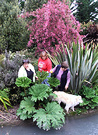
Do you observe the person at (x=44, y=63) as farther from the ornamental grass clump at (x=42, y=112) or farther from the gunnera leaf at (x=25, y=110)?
the gunnera leaf at (x=25, y=110)

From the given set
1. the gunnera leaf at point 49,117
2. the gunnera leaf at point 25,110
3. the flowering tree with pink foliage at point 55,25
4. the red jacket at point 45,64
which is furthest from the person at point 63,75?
the flowering tree with pink foliage at point 55,25

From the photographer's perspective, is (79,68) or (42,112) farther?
(79,68)

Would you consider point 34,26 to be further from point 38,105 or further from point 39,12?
point 38,105

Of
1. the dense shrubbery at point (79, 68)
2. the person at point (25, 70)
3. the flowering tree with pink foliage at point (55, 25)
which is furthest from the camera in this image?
the flowering tree with pink foliage at point (55, 25)

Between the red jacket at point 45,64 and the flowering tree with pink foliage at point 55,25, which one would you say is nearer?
the red jacket at point 45,64

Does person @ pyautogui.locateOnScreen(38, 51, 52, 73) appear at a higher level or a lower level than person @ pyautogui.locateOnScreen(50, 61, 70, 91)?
higher

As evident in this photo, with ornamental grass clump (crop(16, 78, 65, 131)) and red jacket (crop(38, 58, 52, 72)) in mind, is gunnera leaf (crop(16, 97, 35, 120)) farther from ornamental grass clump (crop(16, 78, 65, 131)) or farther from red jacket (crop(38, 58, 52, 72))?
red jacket (crop(38, 58, 52, 72))

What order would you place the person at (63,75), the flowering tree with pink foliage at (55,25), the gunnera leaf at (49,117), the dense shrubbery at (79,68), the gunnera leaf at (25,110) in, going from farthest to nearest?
the flowering tree with pink foliage at (55,25) → the dense shrubbery at (79,68) → the person at (63,75) → the gunnera leaf at (25,110) → the gunnera leaf at (49,117)

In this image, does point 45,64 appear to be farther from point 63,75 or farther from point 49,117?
point 49,117

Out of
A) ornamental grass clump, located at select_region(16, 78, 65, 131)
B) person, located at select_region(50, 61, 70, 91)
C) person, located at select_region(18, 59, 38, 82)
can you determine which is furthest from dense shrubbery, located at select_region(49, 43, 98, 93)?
ornamental grass clump, located at select_region(16, 78, 65, 131)

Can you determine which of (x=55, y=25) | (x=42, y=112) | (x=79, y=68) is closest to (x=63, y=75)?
(x=79, y=68)

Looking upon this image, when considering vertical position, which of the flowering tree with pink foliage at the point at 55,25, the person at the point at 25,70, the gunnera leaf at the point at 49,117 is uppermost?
the flowering tree with pink foliage at the point at 55,25

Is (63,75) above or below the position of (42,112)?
above

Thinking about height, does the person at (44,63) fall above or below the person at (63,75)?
above
